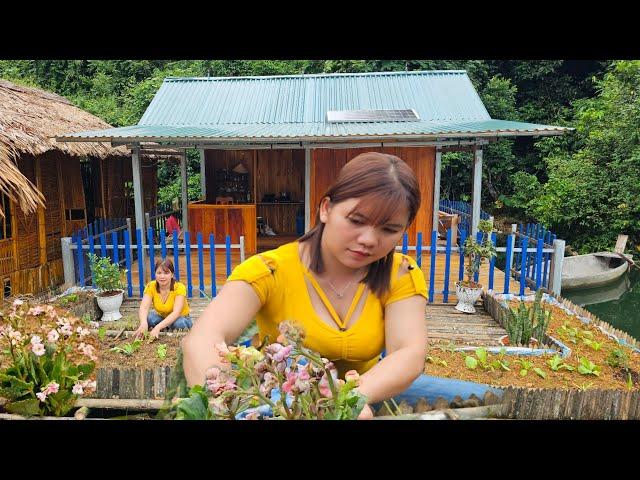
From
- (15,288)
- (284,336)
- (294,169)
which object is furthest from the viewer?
(294,169)

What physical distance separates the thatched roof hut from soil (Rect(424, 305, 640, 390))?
4920 mm

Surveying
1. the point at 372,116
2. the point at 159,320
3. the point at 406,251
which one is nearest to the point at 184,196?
the point at 372,116

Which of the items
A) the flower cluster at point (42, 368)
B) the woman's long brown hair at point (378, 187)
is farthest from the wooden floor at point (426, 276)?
the woman's long brown hair at point (378, 187)

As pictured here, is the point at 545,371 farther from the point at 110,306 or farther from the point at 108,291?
the point at 108,291

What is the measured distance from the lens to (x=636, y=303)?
1142 cm

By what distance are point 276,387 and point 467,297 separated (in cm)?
569

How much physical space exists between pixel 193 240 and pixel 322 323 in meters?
8.46

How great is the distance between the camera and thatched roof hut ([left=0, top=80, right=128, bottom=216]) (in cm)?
576

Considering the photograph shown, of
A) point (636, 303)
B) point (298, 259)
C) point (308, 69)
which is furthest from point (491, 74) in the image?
point (298, 259)

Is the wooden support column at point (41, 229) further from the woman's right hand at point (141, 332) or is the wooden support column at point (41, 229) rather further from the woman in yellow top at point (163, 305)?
the woman's right hand at point (141, 332)

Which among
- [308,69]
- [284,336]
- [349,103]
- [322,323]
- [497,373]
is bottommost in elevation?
[497,373]

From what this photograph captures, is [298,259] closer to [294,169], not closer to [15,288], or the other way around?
[15,288]

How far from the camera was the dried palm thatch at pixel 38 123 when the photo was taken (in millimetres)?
6320

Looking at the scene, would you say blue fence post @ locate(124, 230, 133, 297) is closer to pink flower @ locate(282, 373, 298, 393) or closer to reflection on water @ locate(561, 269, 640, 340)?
pink flower @ locate(282, 373, 298, 393)
